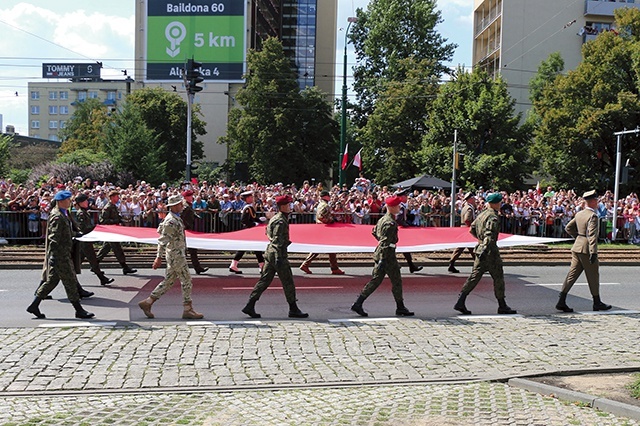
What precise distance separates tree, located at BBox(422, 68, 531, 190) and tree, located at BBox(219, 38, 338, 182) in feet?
40.8

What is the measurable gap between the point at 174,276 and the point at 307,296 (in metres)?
3.23

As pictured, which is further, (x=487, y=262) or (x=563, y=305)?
(x=563, y=305)

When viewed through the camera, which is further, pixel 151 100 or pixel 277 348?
pixel 151 100

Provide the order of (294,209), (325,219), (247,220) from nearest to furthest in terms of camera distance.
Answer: (325,219) < (247,220) < (294,209)

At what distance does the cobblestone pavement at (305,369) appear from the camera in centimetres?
595

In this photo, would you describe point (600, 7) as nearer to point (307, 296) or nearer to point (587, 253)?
point (587, 253)

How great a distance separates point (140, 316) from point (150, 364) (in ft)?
9.68

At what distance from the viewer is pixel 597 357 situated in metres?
8.11

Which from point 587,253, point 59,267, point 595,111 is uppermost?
point 595,111

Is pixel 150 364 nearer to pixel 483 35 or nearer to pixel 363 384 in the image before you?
pixel 363 384

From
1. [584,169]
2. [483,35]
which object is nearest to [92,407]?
[584,169]

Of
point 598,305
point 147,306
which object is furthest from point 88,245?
point 598,305

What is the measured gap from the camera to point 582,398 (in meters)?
6.30

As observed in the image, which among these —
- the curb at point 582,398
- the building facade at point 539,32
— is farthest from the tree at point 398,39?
the curb at point 582,398
